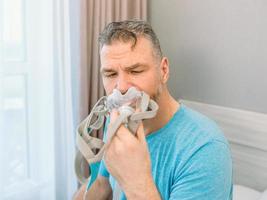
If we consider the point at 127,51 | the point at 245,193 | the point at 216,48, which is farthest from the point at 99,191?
the point at 216,48

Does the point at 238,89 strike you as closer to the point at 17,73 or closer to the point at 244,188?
the point at 244,188

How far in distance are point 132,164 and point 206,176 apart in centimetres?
21

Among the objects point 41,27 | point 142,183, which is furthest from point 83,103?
point 142,183

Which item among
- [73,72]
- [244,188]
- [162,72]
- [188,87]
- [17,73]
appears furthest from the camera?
[188,87]

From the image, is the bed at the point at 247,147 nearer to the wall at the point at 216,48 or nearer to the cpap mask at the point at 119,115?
the wall at the point at 216,48

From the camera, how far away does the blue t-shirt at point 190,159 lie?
3.44ft

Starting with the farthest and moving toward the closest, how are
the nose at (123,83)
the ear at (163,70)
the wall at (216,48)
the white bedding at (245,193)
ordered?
the wall at (216,48) → the white bedding at (245,193) → the ear at (163,70) → the nose at (123,83)

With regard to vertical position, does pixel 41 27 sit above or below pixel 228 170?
above

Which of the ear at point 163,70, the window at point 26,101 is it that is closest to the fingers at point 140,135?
the ear at point 163,70

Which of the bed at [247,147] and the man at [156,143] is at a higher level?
the man at [156,143]

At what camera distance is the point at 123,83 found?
45.7 inches

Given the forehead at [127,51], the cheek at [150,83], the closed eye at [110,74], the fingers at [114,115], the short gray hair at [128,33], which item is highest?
the short gray hair at [128,33]

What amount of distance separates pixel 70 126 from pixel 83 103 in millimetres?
154

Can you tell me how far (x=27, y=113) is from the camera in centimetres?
212
